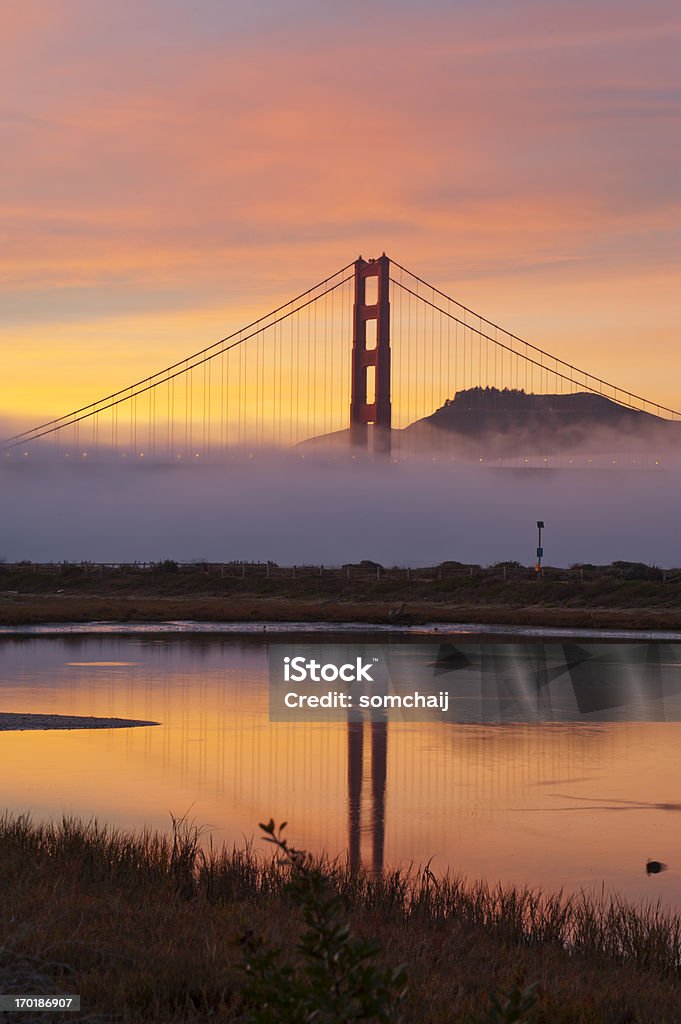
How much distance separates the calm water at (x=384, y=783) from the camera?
51.8ft

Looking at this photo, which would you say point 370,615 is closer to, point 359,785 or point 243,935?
A: point 359,785

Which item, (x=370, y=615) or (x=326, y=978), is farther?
(x=370, y=615)

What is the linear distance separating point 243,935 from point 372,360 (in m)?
104

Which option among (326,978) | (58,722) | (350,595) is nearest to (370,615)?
(350,595)

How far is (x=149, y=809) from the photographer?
1811cm

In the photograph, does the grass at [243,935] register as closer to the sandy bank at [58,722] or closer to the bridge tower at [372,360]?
the sandy bank at [58,722]

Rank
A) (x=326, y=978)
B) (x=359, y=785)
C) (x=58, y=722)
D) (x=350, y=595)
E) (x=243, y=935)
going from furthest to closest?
(x=350, y=595) < (x=58, y=722) < (x=359, y=785) < (x=243, y=935) < (x=326, y=978)

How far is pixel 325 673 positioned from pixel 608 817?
2210 centimetres

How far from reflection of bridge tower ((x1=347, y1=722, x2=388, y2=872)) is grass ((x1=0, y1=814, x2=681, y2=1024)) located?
49.3 inches

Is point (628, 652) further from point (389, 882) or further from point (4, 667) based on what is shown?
point (389, 882)

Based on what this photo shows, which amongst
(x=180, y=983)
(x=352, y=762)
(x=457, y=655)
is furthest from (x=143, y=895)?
(x=457, y=655)

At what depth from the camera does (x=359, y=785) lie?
20625 mm

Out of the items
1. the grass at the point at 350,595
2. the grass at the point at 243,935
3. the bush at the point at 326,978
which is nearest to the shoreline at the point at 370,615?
the grass at the point at 350,595

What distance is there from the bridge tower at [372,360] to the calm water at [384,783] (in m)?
70.8
